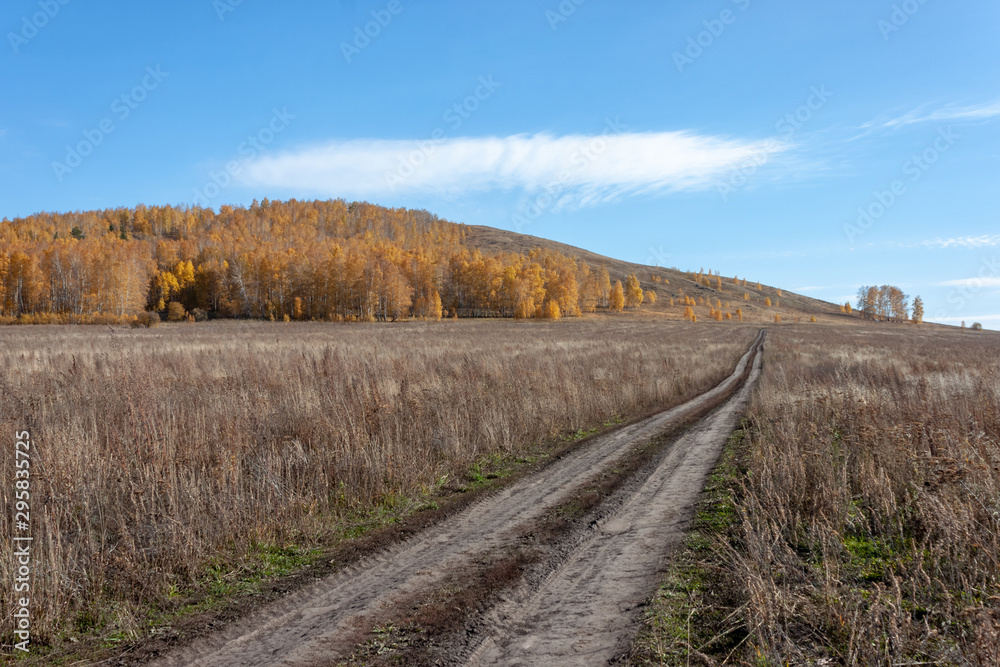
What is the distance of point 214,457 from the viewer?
740cm

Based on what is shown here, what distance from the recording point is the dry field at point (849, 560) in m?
3.60

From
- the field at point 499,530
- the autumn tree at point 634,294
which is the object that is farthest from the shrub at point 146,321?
the autumn tree at point 634,294

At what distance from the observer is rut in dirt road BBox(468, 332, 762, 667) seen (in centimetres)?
381

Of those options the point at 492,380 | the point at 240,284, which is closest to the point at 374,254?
the point at 240,284

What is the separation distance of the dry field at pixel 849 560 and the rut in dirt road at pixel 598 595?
0.73ft

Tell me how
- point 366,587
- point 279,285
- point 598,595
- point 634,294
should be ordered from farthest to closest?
point 634,294
point 279,285
point 366,587
point 598,595

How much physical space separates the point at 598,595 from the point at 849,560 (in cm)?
266

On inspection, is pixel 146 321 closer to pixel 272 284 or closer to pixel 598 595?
pixel 272 284

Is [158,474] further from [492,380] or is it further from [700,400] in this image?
[700,400]

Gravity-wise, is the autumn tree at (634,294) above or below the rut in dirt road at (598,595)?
above

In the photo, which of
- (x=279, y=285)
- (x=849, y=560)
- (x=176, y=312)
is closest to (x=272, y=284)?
(x=279, y=285)

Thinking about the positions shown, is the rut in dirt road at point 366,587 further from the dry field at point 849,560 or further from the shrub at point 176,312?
the shrub at point 176,312

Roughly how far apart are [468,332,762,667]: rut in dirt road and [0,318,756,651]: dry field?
2.77 m

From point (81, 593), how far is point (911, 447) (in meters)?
9.99
